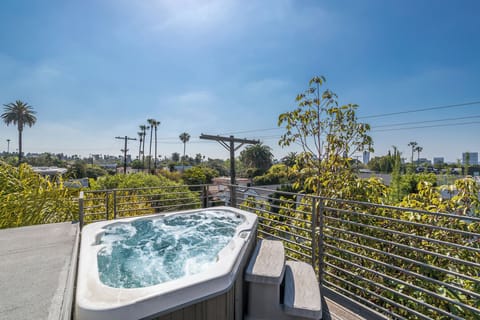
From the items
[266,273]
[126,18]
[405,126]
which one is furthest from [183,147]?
[266,273]

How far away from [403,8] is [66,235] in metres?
6.42

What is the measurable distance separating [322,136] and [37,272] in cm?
362

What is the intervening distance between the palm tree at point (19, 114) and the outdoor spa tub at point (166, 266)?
90.7ft

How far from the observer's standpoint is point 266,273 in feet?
5.98

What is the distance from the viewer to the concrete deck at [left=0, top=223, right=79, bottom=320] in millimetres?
1231

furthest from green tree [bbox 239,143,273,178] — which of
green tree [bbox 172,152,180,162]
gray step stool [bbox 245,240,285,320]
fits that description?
green tree [bbox 172,152,180,162]

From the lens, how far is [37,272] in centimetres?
169

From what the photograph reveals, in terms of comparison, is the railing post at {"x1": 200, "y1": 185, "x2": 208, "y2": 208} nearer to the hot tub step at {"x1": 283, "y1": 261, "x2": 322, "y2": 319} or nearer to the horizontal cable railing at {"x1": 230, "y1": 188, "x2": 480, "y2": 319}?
the horizontal cable railing at {"x1": 230, "y1": 188, "x2": 480, "y2": 319}

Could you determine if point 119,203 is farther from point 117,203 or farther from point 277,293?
point 277,293

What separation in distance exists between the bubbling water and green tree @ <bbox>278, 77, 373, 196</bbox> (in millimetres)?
1396

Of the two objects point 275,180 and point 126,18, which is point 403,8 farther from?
point 275,180

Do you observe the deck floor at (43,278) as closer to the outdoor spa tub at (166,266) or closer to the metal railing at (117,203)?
the outdoor spa tub at (166,266)

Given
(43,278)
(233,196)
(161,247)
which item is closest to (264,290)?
(161,247)

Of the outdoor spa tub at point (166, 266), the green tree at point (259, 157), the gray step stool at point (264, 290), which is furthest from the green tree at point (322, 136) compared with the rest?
the green tree at point (259, 157)
